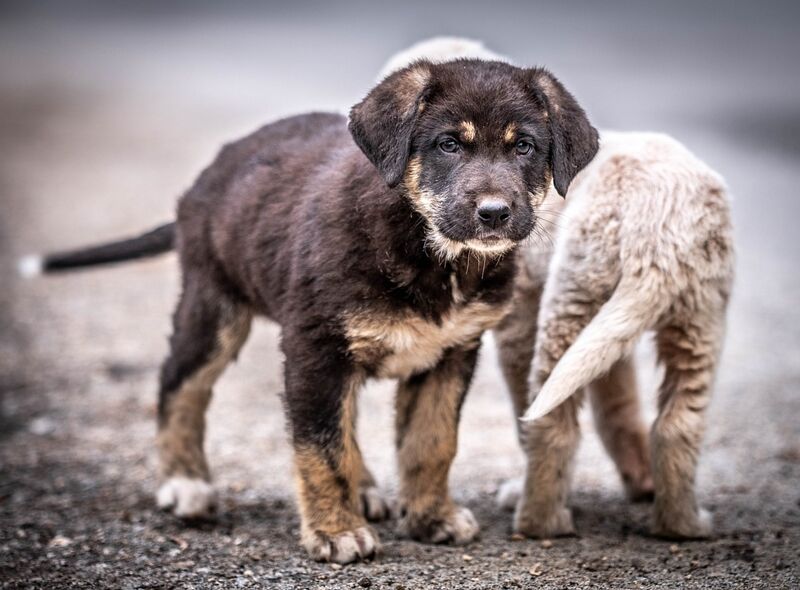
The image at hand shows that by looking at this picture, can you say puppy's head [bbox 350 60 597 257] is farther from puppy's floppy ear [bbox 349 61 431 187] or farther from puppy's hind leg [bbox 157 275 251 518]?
puppy's hind leg [bbox 157 275 251 518]

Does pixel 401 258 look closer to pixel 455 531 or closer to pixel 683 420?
pixel 455 531

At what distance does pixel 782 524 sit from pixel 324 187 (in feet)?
9.88

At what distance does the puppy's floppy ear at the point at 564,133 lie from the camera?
5.16 meters

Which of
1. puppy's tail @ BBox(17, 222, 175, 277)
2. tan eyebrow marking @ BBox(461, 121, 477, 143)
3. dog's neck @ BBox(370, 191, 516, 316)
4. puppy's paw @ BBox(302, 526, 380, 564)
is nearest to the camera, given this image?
tan eyebrow marking @ BBox(461, 121, 477, 143)

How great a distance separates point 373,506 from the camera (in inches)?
247

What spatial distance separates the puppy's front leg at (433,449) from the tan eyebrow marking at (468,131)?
1.15m

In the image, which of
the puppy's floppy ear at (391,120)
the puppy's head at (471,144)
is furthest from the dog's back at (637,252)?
the puppy's floppy ear at (391,120)

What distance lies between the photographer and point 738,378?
9.21 metres

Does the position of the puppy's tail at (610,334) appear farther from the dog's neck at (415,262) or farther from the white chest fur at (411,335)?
the dog's neck at (415,262)

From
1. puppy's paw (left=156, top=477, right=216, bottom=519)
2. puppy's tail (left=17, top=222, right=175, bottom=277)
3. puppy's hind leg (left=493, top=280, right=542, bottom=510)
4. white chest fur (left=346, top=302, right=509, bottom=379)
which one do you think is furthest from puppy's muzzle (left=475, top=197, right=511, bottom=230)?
puppy's tail (left=17, top=222, right=175, bottom=277)

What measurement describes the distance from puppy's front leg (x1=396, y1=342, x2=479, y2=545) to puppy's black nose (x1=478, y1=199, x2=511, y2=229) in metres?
1.00

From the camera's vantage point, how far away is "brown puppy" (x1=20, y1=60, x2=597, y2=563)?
197 inches

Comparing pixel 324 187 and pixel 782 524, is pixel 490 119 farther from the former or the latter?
pixel 782 524

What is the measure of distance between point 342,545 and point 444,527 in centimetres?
66
